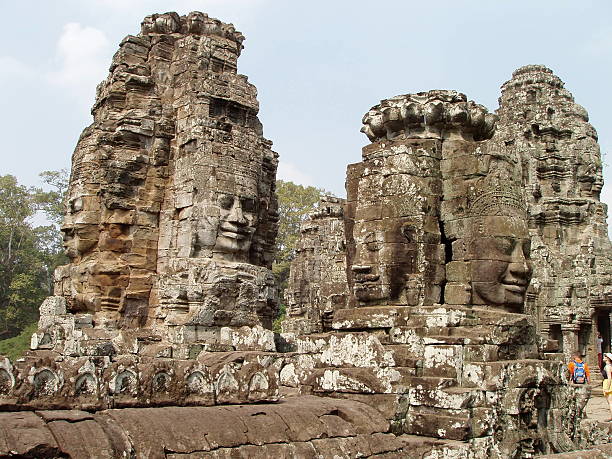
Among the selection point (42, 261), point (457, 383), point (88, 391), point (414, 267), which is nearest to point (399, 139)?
point (414, 267)

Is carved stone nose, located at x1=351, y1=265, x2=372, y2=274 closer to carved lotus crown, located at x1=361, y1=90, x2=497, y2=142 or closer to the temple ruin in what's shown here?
the temple ruin

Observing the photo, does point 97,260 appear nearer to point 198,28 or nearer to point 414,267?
point 198,28

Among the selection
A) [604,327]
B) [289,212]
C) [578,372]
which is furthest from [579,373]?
[289,212]

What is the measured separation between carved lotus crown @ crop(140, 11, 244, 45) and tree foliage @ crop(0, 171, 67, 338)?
25.6 m

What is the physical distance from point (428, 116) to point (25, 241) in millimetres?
37852

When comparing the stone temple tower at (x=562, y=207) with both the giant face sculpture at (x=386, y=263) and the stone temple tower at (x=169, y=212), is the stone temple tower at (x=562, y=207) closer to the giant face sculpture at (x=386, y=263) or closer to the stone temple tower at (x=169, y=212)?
the stone temple tower at (x=169, y=212)

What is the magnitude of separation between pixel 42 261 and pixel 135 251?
2926 centimetres

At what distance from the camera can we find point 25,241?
1592 inches

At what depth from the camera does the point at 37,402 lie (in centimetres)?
425

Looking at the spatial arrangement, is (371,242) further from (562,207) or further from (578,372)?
(562,207)

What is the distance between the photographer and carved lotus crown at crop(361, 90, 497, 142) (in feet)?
24.6

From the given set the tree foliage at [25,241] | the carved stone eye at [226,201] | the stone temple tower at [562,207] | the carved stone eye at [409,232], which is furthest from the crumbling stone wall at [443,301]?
the tree foliage at [25,241]

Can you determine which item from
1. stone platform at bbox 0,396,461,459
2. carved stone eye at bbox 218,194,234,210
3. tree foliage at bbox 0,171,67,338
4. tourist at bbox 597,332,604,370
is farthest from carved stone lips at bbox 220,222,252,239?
tree foliage at bbox 0,171,67,338

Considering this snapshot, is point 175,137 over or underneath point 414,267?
over
